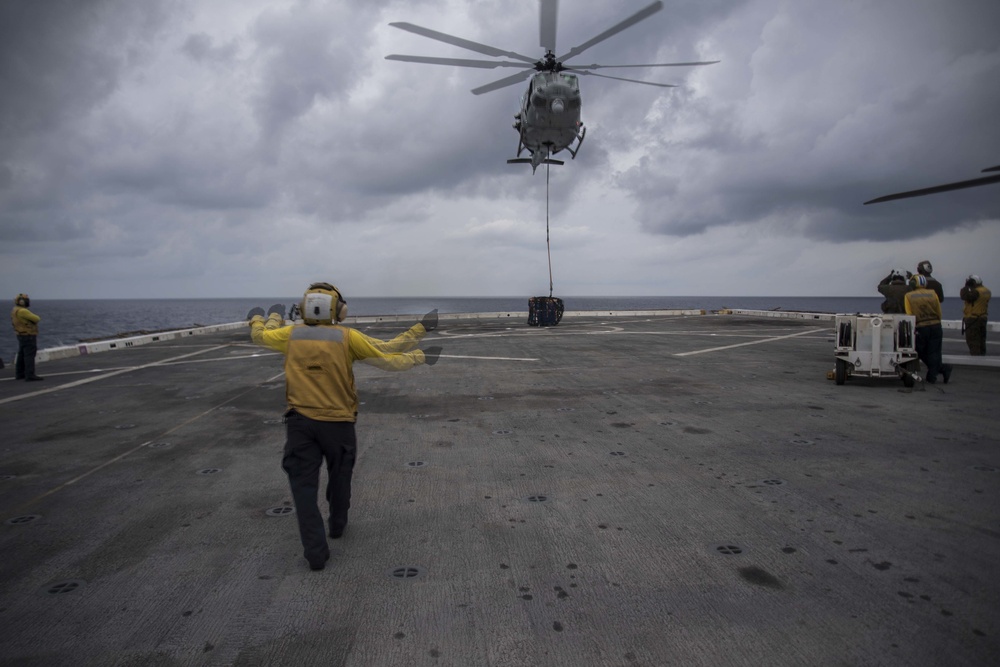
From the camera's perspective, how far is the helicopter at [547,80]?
1836 cm

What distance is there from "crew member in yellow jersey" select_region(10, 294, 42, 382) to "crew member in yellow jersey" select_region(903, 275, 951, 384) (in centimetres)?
1865

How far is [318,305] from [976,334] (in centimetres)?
1458

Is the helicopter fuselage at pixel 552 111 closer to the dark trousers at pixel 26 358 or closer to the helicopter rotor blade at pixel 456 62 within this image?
the helicopter rotor blade at pixel 456 62

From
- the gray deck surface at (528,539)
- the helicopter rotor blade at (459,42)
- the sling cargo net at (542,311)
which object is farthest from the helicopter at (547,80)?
the gray deck surface at (528,539)

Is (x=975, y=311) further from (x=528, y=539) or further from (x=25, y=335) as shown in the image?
(x=25, y=335)

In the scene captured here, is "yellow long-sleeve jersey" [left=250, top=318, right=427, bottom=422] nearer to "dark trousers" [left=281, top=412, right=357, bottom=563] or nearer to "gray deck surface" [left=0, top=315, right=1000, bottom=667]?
"dark trousers" [left=281, top=412, right=357, bottom=563]

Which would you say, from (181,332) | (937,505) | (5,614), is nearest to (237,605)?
(5,614)

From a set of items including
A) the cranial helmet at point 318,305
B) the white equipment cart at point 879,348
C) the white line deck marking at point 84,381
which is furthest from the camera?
the white line deck marking at point 84,381

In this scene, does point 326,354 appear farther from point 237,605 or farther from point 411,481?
point 411,481

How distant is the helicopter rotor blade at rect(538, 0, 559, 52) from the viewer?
1852 centimetres

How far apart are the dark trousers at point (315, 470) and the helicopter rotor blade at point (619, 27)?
58.1 feet

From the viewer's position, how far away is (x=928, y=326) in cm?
1001

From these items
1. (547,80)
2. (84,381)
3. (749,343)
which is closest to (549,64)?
(547,80)

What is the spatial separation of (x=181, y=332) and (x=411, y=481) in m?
24.3
